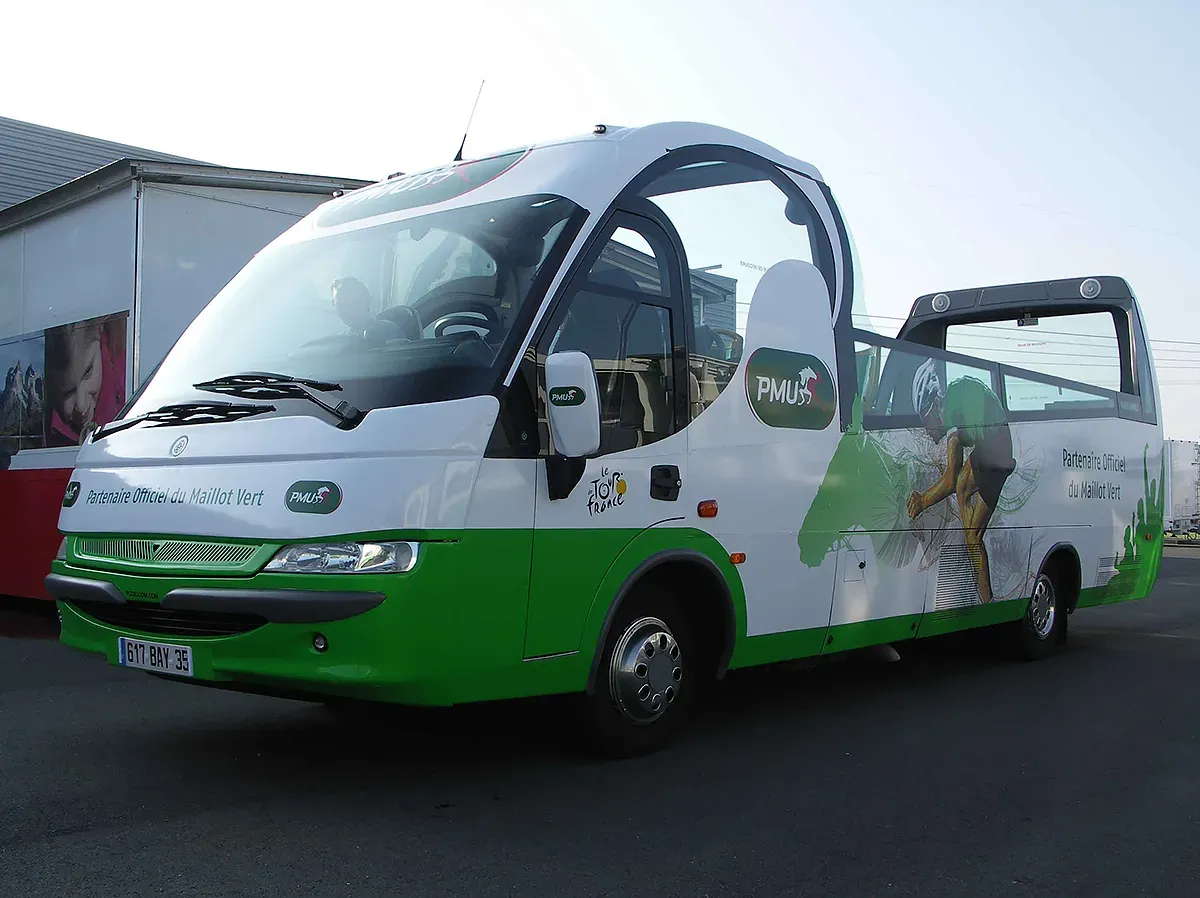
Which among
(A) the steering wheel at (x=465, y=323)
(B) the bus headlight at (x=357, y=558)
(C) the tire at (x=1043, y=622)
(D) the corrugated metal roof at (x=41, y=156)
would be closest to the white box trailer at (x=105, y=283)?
(A) the steering wheel at (x=465, y=323)

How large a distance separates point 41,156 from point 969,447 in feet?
67.7

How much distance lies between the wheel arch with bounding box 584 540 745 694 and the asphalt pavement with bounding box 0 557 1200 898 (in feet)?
1.69

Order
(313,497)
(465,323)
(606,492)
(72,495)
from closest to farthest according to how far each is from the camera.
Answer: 1. (313,497)
2. (465,323)
3. (606,492)
4. (72,495)

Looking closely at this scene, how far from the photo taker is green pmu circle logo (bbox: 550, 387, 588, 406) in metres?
5.02

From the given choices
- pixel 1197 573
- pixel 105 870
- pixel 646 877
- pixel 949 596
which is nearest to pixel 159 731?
pixel 105 870

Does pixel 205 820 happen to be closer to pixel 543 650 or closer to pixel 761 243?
pixel 543 650

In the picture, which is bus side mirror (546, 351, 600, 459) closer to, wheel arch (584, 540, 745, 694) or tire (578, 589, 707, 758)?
wheel arch (584, 540, 745, 694)

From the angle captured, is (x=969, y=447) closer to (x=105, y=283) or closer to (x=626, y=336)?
(x=626, y=336)

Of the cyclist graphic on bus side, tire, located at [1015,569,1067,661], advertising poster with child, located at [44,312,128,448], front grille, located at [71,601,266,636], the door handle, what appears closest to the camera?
front grille, located at [71,601,266,636]

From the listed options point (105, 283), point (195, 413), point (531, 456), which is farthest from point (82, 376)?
point (531, 456)

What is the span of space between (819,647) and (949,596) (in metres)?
1.74

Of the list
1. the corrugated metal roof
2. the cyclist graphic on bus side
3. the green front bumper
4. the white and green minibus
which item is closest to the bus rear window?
the cyclist graphic on bus side

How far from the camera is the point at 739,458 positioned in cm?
634

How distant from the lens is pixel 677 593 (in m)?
6.14
